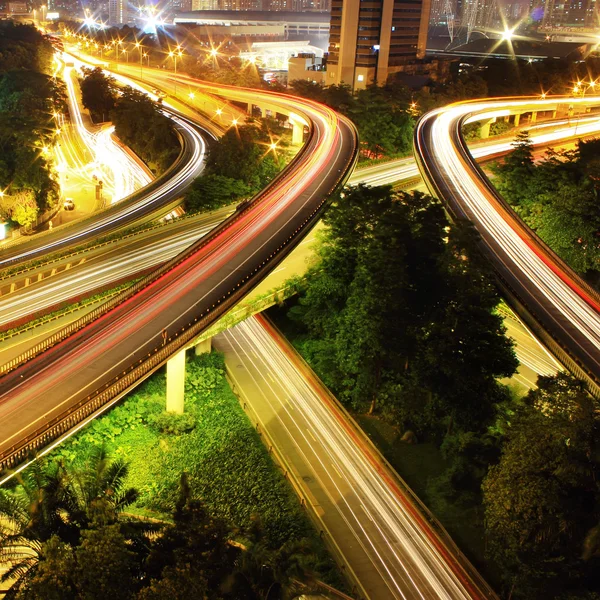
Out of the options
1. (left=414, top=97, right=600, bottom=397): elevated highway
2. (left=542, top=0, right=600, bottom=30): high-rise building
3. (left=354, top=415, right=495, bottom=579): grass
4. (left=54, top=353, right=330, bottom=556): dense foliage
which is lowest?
(left=354, top=415, right=495, bottom=579): grass

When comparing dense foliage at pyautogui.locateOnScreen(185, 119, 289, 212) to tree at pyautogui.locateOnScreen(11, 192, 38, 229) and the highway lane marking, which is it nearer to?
tree at pyautogui.locateOnScreen(11, 192, 38, 229)

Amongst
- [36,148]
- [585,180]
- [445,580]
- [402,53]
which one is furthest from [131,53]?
[445,580]

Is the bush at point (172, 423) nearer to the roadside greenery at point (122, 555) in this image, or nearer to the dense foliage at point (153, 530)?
the dense foliage at point (153, 530)

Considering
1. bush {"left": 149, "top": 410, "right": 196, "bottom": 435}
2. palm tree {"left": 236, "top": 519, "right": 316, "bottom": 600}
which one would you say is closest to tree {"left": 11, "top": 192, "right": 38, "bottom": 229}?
bush {"left": 149, "top": 410, "right": 196, "bottom": 435}

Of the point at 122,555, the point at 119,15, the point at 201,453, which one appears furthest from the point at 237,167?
the point at 119,15

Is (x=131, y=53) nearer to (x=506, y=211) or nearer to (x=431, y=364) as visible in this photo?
(x=506, y=211)

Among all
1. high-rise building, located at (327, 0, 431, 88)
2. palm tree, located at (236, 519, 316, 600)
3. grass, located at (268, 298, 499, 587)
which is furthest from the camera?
high-rise building, located at (327, 0, 431, 88)

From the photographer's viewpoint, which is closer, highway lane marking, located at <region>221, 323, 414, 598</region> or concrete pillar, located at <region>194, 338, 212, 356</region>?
highway lane marking, located at <region>221, 323, 414, 598</region>
